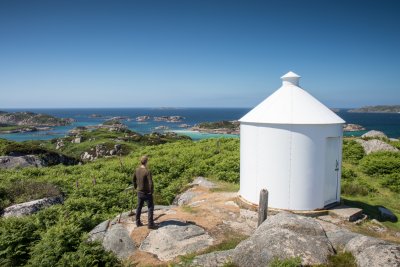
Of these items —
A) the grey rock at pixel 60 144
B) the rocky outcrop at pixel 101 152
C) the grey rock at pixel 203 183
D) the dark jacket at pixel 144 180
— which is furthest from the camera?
the grey rock at pixel 60 144

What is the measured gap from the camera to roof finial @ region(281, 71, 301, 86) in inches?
491

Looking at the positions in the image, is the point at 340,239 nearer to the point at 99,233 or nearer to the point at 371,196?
the point at 99,233

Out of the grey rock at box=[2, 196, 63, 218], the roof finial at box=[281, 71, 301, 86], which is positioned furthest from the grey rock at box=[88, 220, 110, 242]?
the roof finial at box=[281, 71, 301, 86]

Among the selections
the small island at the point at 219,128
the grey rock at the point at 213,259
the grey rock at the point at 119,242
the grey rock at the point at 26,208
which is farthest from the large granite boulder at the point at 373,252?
the small island at the point at 219,128

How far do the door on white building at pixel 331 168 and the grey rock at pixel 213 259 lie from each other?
232 inches

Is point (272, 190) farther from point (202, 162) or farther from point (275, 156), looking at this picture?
point (202, 162)

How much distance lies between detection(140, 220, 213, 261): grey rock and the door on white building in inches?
203

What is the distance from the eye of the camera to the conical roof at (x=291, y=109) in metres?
11.1

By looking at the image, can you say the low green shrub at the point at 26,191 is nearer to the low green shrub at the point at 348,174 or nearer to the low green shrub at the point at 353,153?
the low green shrub at the point at 348,174

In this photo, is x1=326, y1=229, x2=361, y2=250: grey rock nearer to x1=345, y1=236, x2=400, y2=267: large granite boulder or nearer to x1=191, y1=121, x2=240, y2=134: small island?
x1=345, y1=236, x2=400, y2=267: large granite boulder

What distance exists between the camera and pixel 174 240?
891cm

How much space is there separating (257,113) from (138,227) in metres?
5.86

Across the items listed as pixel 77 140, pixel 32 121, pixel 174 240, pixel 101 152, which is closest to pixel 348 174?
pixel 174 240

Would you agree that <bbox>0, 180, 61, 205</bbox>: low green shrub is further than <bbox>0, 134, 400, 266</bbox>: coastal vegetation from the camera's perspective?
Yes
